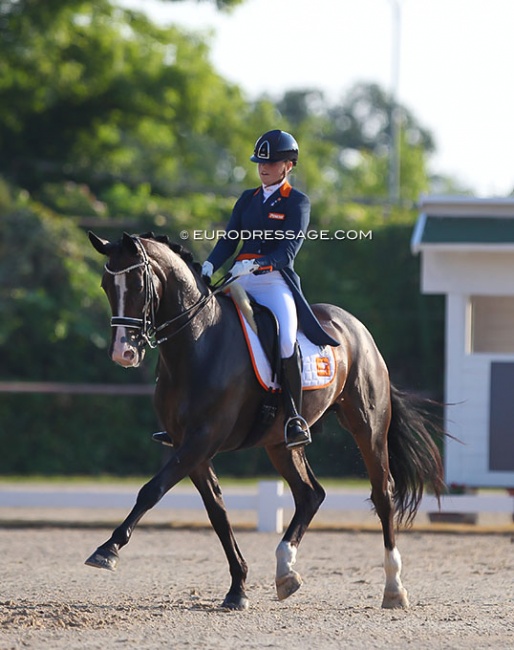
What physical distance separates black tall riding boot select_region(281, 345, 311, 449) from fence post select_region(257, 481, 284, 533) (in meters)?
4.71

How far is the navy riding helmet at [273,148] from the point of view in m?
7.13

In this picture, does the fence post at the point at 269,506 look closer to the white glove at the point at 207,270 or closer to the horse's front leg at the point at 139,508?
the white glove at the point at 207,270

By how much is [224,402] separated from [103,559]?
119cm

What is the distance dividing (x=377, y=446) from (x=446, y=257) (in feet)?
18.3

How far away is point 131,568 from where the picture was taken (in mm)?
8797

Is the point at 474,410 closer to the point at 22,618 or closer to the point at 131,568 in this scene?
the point at 131,568

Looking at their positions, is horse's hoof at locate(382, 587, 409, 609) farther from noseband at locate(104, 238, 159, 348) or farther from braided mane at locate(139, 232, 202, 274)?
braided mane at locate(139, 232, 202, 274)

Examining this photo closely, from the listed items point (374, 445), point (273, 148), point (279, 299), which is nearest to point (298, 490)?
point (374, 445)

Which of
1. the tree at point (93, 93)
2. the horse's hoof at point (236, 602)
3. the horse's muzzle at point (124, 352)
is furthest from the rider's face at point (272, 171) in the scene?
the tree at point (93, 93)

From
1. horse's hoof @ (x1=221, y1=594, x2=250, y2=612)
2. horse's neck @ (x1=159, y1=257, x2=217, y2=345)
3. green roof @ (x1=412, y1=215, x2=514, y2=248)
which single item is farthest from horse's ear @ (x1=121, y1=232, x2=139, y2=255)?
green roof @ (x1=412, y1=215, x2=514, y2=248)

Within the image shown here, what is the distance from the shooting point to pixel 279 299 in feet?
23.4

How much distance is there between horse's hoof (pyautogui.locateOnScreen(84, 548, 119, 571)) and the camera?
19.4 ft

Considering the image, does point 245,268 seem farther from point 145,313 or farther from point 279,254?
point 145,313

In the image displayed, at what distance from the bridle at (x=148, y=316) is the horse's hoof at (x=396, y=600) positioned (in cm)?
209
